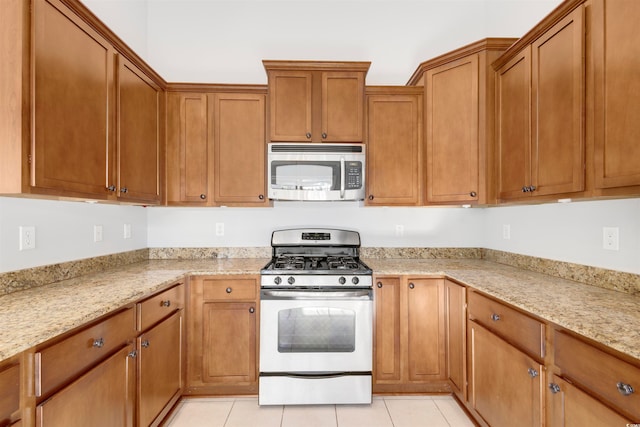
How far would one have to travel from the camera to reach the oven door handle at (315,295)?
2193 mm

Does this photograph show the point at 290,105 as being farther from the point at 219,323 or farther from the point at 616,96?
the point at 616,96

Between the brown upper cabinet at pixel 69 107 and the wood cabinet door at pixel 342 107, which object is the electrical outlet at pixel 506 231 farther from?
the brown upper cabinet at pixel 69 107

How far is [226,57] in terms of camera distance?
299cm

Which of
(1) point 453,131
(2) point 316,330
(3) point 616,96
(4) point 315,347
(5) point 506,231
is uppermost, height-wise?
(1) point 453,131

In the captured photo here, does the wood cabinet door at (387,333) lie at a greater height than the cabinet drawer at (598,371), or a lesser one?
lesser

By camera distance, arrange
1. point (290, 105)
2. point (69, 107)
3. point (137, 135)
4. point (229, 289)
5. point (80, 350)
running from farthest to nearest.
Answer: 1. point (290, 105)
2. point (229, 289)
3. point (137, 135)
4. point (69, 107)
5. point (80, 350)

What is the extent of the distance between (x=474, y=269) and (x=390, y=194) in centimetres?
83

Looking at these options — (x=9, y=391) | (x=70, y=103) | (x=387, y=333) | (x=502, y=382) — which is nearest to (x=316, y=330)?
(x=387, y=333)

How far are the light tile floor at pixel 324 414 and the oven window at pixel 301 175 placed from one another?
1.56m

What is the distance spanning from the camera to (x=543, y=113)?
5.59 ft

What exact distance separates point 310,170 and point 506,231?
1654mm

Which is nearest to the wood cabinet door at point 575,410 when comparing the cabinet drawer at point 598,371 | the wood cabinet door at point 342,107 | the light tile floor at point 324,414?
the cabinet drawer at point 598,371

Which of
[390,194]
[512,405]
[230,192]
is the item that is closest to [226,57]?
[230,192]

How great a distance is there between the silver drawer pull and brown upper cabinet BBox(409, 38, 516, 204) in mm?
1413
